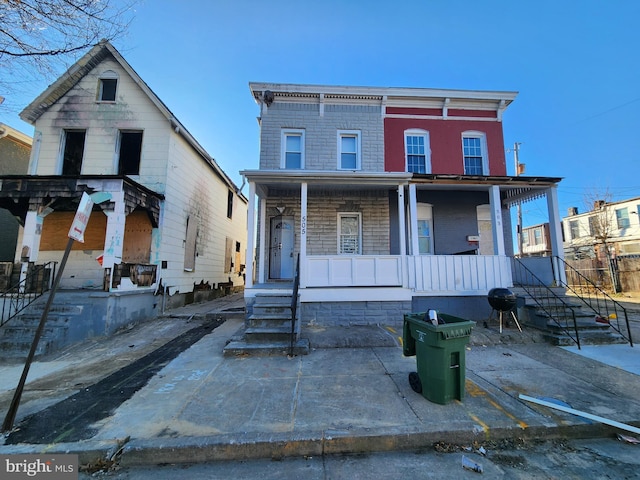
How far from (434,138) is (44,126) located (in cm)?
1400

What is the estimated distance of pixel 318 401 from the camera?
3.58 m

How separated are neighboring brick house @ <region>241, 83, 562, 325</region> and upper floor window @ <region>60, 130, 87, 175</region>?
21.4ft

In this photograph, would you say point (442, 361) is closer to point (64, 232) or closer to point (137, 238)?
point (137, 238)

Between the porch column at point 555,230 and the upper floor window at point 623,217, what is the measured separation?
22.4m

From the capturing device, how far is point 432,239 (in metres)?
9.59

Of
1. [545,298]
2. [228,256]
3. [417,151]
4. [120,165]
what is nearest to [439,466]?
[545,298]

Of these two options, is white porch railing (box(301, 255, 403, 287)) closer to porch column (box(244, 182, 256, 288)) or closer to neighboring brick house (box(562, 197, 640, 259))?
porch column (box(244, 182, 256, 288))

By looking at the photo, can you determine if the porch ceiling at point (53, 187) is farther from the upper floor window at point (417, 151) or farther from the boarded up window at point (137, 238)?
the upper floor window at point (417, 151)

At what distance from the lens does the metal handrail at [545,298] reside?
6.42m

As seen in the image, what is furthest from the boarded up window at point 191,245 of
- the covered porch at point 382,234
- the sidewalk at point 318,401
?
the sidewalk at point 318,401

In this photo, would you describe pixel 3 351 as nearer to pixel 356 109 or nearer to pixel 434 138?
pixel 356 109

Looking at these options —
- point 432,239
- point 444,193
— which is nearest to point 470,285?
point 432,239

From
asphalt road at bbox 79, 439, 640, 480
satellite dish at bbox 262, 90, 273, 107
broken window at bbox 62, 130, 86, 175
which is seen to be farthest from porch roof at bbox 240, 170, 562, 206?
broken window at bbox 62, 130, 86, 175

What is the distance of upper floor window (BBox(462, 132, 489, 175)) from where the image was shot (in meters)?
10.1
